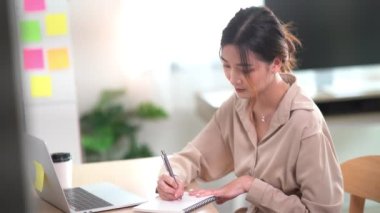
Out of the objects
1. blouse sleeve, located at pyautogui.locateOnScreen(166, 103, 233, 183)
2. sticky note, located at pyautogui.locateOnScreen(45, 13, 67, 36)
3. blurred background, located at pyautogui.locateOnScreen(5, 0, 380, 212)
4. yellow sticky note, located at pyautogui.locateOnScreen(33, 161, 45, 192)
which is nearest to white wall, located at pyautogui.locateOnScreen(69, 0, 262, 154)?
blurred background, located at pyautogui.locateOnScreen(5, 0, 380, 212)

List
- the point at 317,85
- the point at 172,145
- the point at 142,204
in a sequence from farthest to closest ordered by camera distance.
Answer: the point at 172,145 → the point at 317,85 → the point at 142,204

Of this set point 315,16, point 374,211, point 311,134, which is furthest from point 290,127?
point 374,211

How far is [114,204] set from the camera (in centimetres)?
139

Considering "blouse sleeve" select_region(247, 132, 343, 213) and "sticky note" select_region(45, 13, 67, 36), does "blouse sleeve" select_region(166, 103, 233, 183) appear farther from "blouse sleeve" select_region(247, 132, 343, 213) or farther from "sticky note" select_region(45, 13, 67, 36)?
"sticky note" select_region(45, 13, 67, 36)

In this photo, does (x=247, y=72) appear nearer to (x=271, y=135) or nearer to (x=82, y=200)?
(x=271, y=135)

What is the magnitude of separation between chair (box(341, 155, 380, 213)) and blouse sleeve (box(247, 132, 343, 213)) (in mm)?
283

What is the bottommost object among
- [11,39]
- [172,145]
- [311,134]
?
[172,145]

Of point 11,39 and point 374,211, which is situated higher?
point 11,39

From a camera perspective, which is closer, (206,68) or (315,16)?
(315,16)

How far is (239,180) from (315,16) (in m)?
1.64

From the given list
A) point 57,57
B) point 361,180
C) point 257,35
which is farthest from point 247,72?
point 57,57

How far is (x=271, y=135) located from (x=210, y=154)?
26 centimetres

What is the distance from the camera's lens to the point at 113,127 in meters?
3.16

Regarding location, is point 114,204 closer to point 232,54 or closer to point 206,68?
point 232,54
